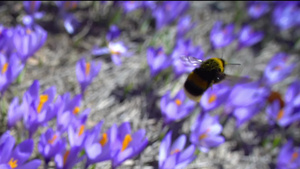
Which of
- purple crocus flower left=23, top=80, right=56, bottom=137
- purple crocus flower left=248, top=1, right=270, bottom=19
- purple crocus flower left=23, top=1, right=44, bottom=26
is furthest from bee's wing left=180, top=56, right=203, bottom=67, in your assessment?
purple crocus flower left=248, top=1, right=270, bottom=19

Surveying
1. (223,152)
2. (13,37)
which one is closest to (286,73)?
(223,152)

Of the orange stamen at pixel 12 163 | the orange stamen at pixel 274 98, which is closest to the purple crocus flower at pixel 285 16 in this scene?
the orange stamen at pixel 274 98

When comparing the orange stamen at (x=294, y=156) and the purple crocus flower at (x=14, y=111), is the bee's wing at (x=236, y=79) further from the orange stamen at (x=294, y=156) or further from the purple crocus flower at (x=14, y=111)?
the purple crocus flower at (x=14, y=111)

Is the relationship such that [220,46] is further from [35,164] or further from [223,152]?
[35,164]

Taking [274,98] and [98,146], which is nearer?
[98,146]

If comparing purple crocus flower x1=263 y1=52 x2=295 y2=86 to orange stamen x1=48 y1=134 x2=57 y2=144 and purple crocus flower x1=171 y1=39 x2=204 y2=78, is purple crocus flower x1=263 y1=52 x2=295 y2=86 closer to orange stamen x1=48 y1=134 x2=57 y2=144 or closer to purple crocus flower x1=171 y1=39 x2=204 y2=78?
purple crocus flower x1=171 y1=39 x2=204 y2=78

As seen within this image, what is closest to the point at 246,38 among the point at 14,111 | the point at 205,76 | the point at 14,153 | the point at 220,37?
the point at 220,37

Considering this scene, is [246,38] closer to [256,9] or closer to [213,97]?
[256,9]
